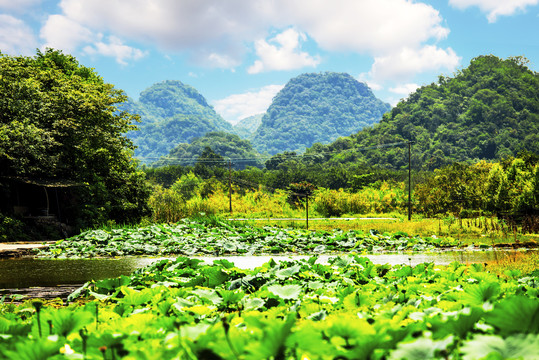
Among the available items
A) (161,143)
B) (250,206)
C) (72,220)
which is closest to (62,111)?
(72,220)

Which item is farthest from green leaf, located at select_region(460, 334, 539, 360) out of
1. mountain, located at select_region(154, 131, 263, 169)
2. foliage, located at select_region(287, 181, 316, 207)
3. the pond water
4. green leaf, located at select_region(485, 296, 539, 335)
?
mountain, located at select_region(154, 131, 263, 169)

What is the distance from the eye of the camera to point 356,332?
1229mm

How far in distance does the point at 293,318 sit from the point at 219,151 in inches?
3981

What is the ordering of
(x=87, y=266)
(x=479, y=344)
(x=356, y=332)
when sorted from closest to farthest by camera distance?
1. (x=479, y=344)
2. (x=356, y=332)
3. (x=87, y=266)

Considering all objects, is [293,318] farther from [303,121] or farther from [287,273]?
[303,121]

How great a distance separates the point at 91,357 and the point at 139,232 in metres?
11.6

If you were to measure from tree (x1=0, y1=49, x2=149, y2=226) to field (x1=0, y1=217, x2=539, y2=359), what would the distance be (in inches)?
408

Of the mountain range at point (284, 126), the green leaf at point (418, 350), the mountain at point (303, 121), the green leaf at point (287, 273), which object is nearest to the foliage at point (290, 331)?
the green leaf at point (418, 350)

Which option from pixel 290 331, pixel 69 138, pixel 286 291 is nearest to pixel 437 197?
pixel 69 138

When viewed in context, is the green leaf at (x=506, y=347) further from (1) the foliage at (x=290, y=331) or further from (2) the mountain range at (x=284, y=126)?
(2) the mountain range at (x=284, y=126)

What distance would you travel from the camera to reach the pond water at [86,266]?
6254 mm

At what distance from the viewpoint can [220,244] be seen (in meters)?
10.5

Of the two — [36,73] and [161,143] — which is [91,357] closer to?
[36,73]

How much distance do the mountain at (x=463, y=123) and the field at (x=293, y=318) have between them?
54.9 m
